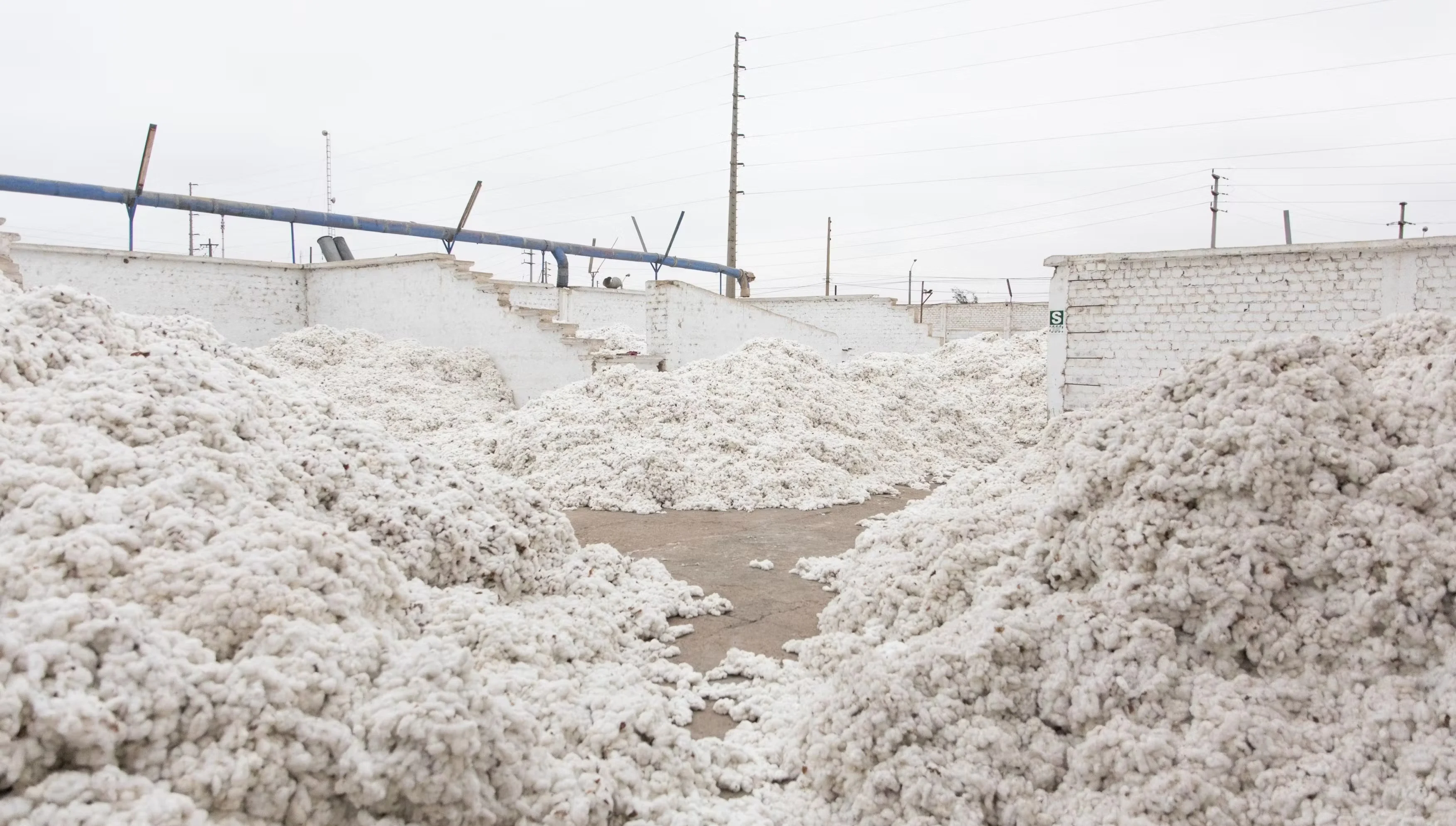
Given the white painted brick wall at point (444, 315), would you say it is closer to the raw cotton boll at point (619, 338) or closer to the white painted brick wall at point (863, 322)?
the raw cotton boll at point (619, 338)

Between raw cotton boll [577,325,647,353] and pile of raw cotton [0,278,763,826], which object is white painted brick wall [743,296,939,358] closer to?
raw cotton boll [577,325,647,353]

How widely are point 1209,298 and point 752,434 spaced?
4.22 metres

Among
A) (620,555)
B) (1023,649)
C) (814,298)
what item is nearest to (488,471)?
(620,555)

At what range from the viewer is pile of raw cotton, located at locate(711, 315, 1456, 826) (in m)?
2.01

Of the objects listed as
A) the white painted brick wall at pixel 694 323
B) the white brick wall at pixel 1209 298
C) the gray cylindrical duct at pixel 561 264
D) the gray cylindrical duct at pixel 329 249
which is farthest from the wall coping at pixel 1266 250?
the gray cylindrical duct at pixel 329 249

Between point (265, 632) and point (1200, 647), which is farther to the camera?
point (1200, 647)

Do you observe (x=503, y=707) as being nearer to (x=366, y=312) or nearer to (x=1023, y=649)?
(x=1023, y=649)

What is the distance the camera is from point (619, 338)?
44.6ft

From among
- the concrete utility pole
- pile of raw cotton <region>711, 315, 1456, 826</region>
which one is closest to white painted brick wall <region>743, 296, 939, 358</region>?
the concrete utility pole

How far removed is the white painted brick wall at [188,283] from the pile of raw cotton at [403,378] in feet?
3.53

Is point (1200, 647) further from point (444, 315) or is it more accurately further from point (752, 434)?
point (444, 315)

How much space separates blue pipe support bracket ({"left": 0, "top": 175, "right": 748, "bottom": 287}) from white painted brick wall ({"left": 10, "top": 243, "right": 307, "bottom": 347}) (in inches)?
32.4

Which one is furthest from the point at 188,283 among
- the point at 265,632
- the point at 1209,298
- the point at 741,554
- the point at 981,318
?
the point at 981,318

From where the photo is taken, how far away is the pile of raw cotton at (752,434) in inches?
261
